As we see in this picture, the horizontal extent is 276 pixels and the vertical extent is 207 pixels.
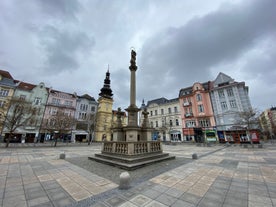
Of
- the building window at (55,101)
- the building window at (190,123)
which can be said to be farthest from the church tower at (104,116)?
the building window at (190,123)

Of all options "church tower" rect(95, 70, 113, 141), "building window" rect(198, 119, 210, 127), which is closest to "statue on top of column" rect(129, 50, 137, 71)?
"building window" rect(198, 119, 210, 127)

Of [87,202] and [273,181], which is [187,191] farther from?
[273,181]

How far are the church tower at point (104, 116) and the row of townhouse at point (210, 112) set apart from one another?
16941mm

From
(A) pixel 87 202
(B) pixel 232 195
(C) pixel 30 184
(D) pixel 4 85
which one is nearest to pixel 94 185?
(A) pixel 87 202

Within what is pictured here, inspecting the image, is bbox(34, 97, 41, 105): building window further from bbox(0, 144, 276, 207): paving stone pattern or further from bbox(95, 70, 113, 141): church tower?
bbox(0, 144, 276, 207): paving stone pattern

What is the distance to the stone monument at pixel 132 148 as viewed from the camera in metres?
7.67

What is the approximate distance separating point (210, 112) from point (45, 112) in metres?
44.2

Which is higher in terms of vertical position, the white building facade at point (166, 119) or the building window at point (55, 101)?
the building window at point (55, 101)

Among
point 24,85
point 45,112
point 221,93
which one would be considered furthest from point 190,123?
point 24,85

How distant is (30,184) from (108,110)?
130ft

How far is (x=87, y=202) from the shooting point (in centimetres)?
349

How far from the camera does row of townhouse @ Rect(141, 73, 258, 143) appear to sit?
2833cm

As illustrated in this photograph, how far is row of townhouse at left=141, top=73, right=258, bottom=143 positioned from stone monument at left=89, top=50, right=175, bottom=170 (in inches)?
757

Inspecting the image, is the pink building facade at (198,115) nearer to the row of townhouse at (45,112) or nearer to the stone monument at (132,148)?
the row of townhouse at (45,112)
